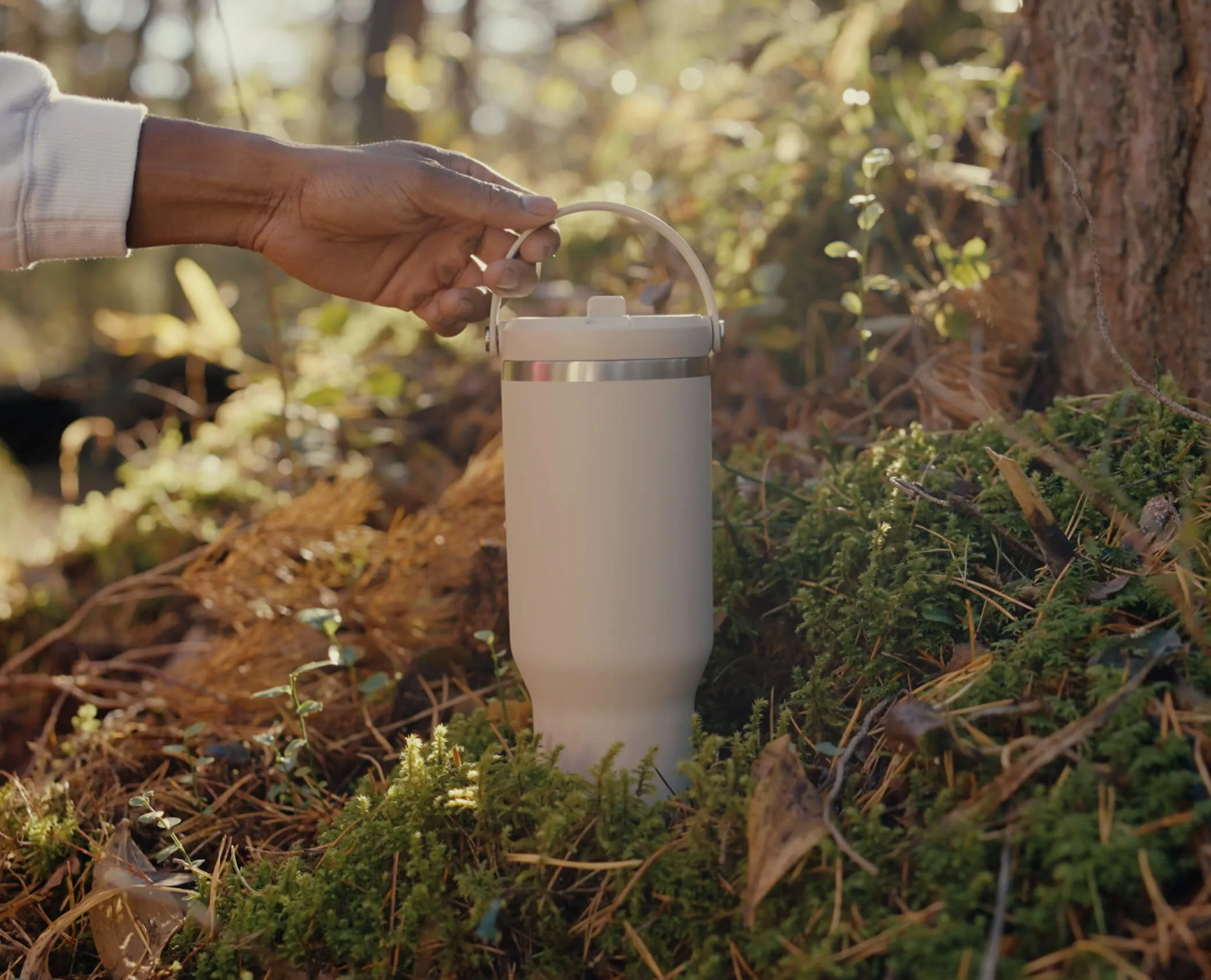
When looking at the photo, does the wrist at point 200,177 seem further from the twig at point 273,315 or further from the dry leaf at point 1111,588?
the dry leaf at point 1111,588

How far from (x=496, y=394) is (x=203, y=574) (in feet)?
3.68

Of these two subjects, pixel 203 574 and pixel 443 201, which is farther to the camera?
pixel 203 574

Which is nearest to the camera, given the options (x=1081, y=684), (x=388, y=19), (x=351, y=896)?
(x=1081, y=684)

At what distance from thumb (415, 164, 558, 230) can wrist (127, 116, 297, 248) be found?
1.05ft

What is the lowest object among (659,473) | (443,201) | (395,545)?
(395,545)

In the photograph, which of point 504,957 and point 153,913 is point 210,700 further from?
point 504,957

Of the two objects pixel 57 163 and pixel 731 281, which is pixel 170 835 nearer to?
pixel 57 163

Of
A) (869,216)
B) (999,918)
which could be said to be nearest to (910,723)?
(999,918)

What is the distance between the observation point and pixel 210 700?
223 centimetres

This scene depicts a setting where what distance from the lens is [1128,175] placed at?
2.10 m

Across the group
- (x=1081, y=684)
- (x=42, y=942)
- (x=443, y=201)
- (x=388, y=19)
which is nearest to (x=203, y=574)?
(x=42, y=942)

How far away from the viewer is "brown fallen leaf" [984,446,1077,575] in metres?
1.56

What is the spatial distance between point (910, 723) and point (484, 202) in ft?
3.40

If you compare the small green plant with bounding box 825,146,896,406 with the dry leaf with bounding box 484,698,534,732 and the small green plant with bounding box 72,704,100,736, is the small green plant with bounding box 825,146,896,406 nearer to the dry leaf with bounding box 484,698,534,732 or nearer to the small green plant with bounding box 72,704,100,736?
the dry leaf with bounding box 484,698,534,732
